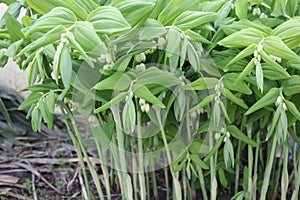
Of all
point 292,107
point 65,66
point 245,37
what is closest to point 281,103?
point 292,107

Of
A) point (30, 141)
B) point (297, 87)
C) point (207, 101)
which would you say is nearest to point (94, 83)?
point (207, 101)

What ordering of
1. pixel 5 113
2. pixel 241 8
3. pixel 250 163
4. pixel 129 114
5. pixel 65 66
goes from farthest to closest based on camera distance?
pixel 5 113 → pixel 250 163 → pixel 241 8 → pixel 129 114 → pixel 65 66

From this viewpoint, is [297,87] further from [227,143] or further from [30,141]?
[30,141]

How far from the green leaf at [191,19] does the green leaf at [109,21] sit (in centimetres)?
13

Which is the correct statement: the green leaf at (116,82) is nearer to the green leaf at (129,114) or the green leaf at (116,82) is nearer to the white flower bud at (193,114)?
the green leaf at (129,114)

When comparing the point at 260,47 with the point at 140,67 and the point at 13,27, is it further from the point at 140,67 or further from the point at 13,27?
the point at 13,27

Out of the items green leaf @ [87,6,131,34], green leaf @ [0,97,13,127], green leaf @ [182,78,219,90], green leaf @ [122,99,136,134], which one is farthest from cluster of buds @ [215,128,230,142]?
green leaf @ [0,97,13,127]

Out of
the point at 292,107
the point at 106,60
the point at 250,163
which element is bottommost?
the point at 250,163

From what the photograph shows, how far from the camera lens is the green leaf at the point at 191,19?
72cm

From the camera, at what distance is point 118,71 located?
0.74 metres

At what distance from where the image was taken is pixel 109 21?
63 centimetres

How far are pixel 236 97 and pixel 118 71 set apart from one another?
0.69 ft

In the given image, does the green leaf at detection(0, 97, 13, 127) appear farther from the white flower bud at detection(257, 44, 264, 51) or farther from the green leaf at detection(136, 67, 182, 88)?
the white flower bud at detection(257, 44, 264, 51)

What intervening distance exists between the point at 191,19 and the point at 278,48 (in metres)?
0.15
